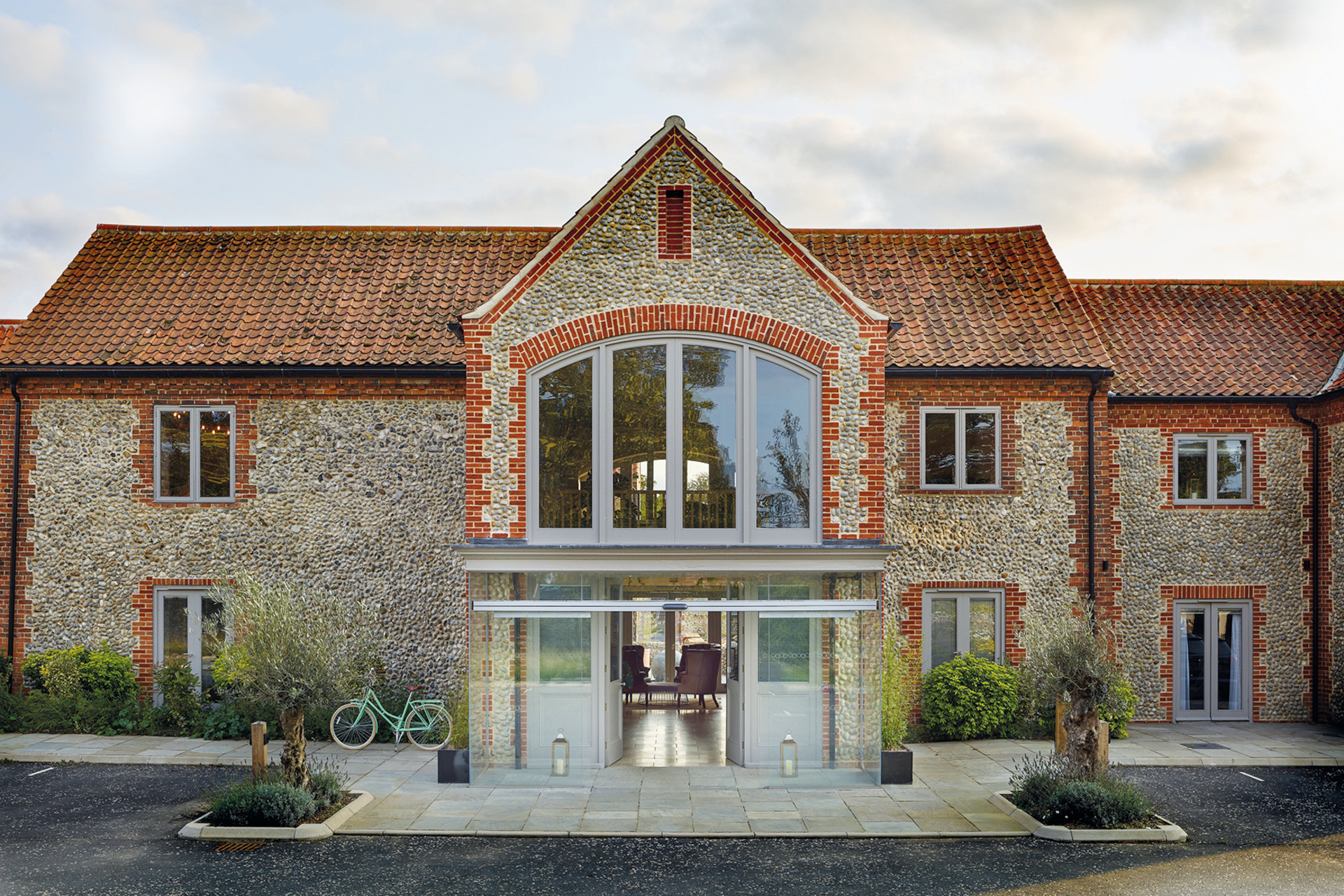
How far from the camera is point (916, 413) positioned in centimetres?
1488

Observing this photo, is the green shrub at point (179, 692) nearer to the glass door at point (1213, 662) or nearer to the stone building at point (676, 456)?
the stone building at point (676, 456)

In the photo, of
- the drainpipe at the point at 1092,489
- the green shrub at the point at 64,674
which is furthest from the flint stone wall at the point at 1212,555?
the green shrub at the point at 64,674

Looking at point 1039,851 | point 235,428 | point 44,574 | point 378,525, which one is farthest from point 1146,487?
point 44,574

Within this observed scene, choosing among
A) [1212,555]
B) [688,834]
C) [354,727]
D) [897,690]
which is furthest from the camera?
[1212,555]

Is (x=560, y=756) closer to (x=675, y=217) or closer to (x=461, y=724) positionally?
(x=461, y=724)

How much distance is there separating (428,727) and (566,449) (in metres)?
4.96

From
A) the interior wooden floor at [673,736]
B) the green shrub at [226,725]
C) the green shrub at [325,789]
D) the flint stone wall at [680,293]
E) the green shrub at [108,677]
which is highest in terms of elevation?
the flint stone wall at [680,293]

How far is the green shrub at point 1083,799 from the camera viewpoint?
32.0 ft

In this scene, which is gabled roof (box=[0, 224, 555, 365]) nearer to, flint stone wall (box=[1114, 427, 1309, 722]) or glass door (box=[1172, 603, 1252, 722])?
flint stone wall (box=[1114, 427, 1309, 722])

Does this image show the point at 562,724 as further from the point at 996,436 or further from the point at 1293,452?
the point at 1293,452

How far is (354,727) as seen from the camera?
13500 millimetres

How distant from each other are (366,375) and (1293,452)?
15.9 metres

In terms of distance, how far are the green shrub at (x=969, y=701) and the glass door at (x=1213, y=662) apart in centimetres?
377

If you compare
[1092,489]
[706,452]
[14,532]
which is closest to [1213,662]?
[1092,489]
